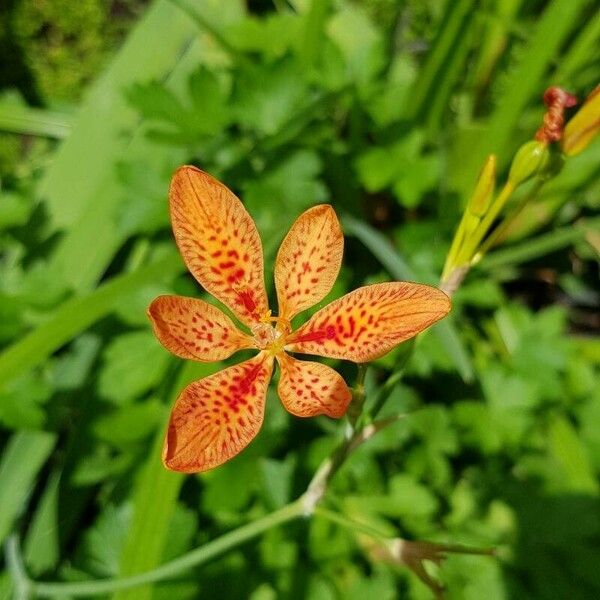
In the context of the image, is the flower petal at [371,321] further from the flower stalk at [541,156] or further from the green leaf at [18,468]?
the green leaf at [18,468]

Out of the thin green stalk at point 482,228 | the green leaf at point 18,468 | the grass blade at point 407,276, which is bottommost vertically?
the green leaf at point 18,468

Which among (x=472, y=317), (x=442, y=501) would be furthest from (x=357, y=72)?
(x=442, y=501)

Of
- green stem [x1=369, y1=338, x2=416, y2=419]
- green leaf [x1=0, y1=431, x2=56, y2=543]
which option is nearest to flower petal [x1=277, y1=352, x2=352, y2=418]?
green stem [x1=369, y1=338, x2=416, y2=419]

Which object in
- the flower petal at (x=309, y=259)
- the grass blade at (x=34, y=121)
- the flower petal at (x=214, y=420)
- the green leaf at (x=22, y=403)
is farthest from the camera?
the grass blade at (x=34, y=121)

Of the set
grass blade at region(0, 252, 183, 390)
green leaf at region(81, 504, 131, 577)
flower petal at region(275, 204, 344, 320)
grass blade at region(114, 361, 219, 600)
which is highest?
flower petal at region(275, 204, 344, 320)

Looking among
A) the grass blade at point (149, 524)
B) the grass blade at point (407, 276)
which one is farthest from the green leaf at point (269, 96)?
the grass blade at point (149, 524)

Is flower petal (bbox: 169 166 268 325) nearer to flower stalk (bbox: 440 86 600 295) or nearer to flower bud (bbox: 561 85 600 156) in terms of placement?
flower stalk (bbox: 440 86 600 295)
